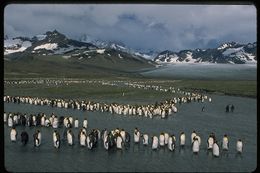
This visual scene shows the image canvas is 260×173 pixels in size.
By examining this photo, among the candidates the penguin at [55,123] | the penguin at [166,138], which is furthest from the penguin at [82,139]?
the penguin at [55,123]

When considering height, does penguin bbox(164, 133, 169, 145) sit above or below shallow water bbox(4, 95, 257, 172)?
above

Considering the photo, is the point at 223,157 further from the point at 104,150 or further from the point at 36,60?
the point at 36,60

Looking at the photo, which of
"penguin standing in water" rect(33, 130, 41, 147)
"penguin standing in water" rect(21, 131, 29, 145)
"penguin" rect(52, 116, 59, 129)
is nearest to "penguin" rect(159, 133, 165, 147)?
"penguin standing in water" rect(33, 130, 41, 147)

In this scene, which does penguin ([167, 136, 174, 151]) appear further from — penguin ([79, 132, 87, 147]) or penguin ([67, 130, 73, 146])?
penguin ([67, 130, 73, 146])

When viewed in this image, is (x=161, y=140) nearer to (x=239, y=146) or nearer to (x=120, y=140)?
(x=120, y=140)

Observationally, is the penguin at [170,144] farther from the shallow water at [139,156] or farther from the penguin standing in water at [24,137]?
the penguin standing in water at [24,137]

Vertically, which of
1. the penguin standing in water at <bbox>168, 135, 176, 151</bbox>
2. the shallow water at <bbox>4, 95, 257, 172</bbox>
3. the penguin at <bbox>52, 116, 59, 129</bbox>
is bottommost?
the shallow water at <bbox>4, 95, 257, 172</bbox>

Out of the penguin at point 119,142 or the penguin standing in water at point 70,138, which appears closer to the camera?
the penguin at point 119,142

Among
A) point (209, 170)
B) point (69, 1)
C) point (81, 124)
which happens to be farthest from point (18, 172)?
point (81, 124)

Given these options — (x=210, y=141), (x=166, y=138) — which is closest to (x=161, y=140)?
(x=166, y=138)

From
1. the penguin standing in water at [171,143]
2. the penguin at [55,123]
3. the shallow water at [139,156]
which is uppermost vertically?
the penguin at [55,123]

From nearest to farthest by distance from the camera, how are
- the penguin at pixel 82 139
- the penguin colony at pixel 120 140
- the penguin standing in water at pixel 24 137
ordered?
the penguin colony at pixel 120 140 < the penguin standing in water at pixel 24 137 < the penguin at pixel 82 139
